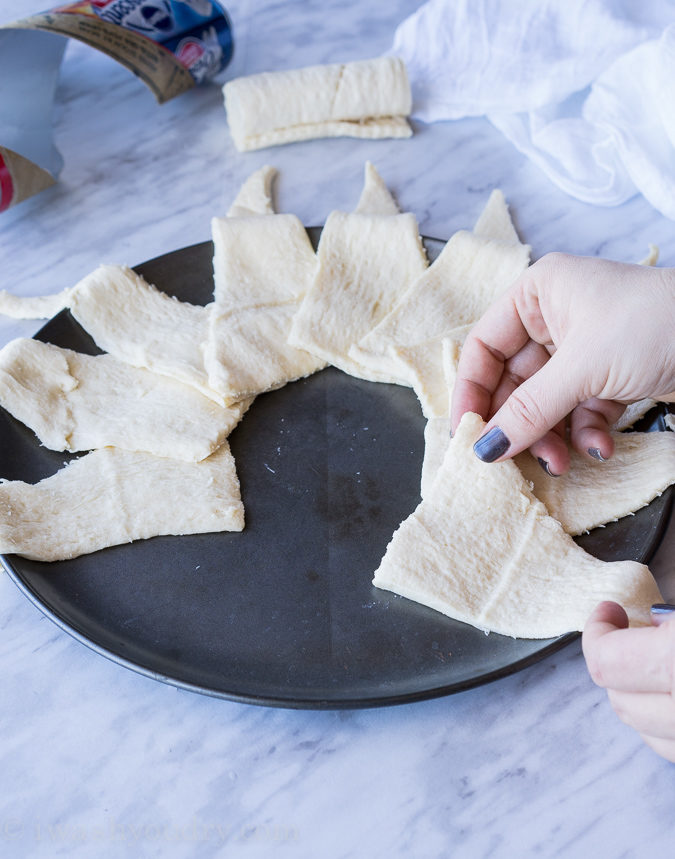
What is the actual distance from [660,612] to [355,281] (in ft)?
2.84

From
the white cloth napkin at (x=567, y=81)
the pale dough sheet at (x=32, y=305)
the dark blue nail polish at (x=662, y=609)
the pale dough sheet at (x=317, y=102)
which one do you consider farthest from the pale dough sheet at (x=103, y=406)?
the white cloth napkin at (x=567, y=81)

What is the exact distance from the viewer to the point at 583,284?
1280mm

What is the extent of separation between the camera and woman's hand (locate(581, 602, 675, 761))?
98 centimetres

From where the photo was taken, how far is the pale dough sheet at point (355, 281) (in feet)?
5.17

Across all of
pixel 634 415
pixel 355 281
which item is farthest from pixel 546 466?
pixel 355 281

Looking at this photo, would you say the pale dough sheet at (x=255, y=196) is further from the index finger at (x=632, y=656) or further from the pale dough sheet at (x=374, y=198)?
the index finger at (x=632, y=656)

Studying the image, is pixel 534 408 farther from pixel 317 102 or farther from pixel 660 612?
pixel 317 102

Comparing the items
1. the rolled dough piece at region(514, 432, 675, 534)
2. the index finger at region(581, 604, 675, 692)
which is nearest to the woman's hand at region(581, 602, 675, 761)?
the index finger at region(581, 604, 675, 692)

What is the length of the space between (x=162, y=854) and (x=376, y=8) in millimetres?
2433

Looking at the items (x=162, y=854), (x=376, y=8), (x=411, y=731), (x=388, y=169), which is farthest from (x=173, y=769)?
(x=376, y=8)

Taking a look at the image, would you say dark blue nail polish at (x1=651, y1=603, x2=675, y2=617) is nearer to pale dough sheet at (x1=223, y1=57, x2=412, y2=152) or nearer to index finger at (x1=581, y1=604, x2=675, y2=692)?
Result: index finger at (x1=581, y1=604, x2=675, y2=692)

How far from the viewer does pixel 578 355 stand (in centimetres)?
123

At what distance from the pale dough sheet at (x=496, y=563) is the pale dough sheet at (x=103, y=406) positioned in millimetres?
394

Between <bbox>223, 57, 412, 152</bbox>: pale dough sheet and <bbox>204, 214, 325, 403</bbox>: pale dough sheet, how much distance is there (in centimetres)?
49
